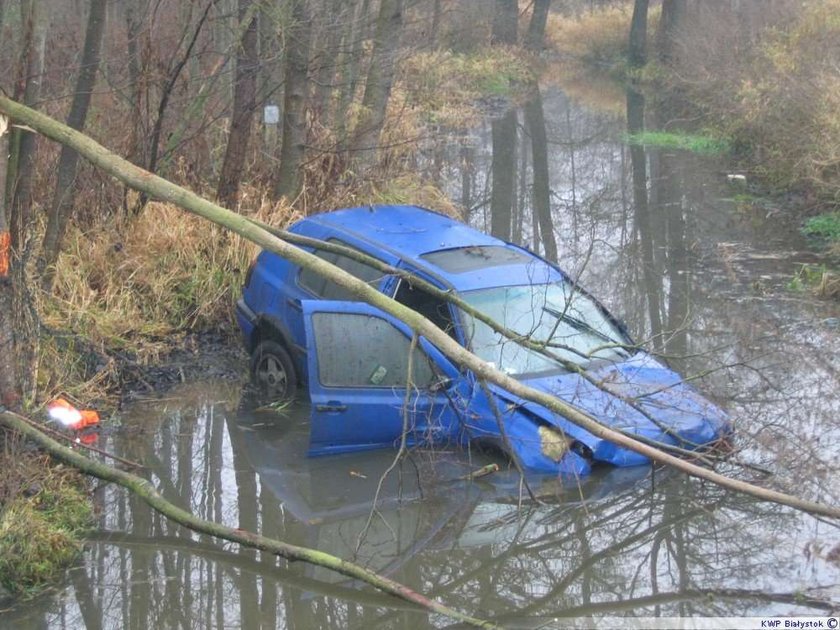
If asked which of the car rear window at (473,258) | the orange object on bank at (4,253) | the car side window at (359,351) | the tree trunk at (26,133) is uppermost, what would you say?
the tree trunk at (26,133)

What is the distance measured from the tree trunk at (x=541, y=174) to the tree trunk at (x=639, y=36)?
8.39m

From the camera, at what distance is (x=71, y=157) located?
10219 mm

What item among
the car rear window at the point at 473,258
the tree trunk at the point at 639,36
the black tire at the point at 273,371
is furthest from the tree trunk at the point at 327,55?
the tree trunk at the point at 639,36

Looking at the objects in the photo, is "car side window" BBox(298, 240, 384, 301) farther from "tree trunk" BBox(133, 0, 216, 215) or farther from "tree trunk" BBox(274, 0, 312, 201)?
"tree trunk" BBox(274, 0, 312, 201)

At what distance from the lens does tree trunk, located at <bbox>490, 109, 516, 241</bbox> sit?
17.7 meters

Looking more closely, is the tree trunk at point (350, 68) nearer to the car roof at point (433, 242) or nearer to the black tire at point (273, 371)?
the car roof at point (433, 242)

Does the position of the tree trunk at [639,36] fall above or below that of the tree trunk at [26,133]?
above

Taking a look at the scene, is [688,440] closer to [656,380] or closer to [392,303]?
[656,380]

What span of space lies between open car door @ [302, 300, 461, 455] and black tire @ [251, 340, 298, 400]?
48.0 inches

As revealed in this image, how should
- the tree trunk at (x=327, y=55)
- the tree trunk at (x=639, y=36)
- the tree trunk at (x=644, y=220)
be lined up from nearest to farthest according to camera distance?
the tree trunk at (x=644, y=220), the tree trunk at (x=327, y=55), the tree trunk at (x=639, y=36)

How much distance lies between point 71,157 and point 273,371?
2783mm

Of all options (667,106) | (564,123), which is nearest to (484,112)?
(564,123)

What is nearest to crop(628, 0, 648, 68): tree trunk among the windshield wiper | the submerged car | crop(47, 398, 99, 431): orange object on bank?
the submerged car

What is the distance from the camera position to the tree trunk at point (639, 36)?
4291 cm
